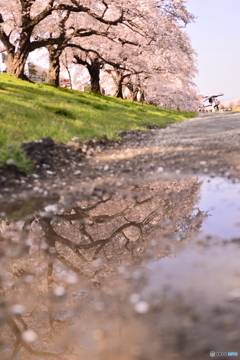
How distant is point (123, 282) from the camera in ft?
8.68

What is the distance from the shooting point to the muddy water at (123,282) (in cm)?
194

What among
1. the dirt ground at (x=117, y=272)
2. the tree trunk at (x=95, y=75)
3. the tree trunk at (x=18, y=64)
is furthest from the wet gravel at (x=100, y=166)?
the tree trunk at (x=95, y=75)

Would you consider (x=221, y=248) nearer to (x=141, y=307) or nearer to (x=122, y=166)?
(x=141, y=307)

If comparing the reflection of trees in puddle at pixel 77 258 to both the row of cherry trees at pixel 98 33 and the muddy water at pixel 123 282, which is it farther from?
the row of cherry trees at pixel 98 33

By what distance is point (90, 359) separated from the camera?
1832mm

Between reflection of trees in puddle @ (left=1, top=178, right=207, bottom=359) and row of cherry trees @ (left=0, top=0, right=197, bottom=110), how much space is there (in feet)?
83.2

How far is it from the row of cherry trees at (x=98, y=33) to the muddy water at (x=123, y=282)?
84.5ft

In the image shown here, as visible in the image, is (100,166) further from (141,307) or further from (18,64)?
(18,64)

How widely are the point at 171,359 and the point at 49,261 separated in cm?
166

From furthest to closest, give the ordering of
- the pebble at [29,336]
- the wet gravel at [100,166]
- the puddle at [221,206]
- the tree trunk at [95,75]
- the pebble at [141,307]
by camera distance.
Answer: the tree trunk at [95,75]
the wet gravel at [100,166]
the puddle at [221,206]
the pebble at [141,307]
the pebble at [29,336]

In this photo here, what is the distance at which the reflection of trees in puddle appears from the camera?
85.0 inches

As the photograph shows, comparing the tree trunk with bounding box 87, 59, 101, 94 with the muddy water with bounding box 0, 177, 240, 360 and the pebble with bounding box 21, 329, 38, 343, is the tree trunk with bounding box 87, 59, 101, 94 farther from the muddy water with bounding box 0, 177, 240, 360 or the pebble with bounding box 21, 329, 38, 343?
the pebble with bounding box 21, 329, 38, 343

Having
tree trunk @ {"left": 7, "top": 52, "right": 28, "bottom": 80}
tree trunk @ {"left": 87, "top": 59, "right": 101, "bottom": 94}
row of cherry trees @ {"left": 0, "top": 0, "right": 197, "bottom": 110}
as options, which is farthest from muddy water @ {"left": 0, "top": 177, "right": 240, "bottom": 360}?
tree trunk @ {"left": 87, "top": 59, "right": 101, "bottom": 94}

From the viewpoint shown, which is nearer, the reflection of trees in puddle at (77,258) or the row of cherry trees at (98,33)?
the reflection of trees in puddle at (77,258)
